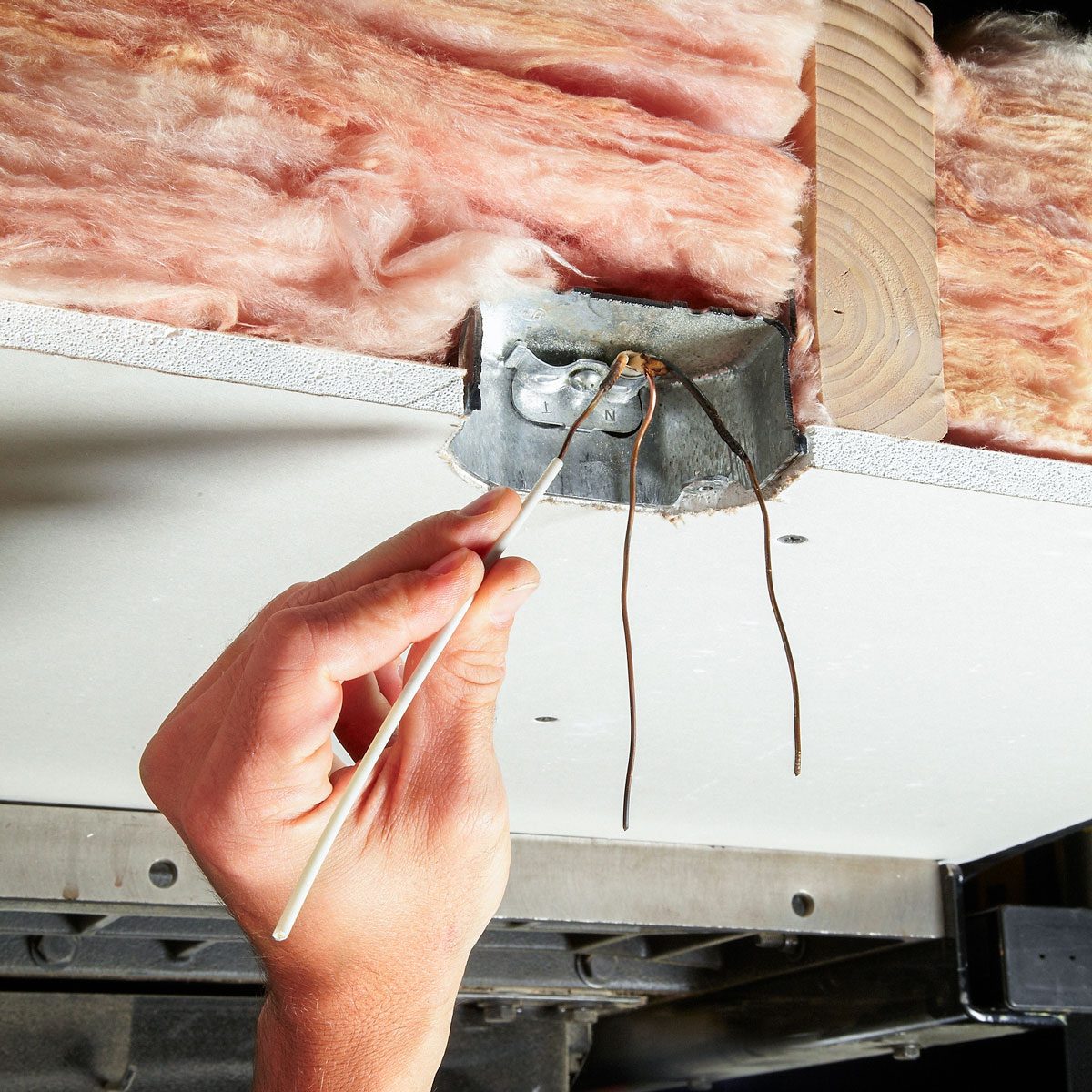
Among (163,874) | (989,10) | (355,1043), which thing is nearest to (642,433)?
(355,1043)

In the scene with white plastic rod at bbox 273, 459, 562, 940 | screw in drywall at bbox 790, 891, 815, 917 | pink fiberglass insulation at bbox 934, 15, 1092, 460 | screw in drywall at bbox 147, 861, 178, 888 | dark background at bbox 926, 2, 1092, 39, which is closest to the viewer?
white plastic rod at bbox 273, 459, 562, 940

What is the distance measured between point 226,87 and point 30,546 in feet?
1.16

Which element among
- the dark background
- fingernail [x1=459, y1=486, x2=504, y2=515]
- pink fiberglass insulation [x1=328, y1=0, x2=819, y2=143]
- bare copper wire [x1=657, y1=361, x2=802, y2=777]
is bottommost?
fingernail [x1=459, y1=486, x2=504, y2=515]

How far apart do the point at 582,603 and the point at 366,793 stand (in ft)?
0.91

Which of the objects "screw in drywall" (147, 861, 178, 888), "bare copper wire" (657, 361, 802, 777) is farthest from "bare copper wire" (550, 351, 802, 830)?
"screw in drywall" (147, 861, 178, 888)

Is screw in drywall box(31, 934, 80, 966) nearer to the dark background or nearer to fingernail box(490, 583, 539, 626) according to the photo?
fingernail box(490, 583, 539, 626)

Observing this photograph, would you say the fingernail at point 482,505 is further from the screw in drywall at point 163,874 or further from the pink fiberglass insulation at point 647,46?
the screw in drywall at point 163,874

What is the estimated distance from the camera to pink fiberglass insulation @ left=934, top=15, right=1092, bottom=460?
743mm

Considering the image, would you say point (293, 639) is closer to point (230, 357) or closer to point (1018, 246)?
point (230, 357)

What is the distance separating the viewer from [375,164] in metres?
0.62

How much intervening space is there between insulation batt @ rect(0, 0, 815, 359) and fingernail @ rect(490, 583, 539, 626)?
16 centimetres

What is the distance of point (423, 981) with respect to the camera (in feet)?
2.31

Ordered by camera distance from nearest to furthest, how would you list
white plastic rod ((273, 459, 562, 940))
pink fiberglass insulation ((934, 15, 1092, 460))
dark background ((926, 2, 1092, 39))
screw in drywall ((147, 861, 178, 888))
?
white plastic rod ((273, 459, 562, 940)), pink fiberglass insulation ((934, 15, 1092, 460)), dark background ((926, 2, 1092, 39)), screw in drywall ((147, 861, 178, 888))

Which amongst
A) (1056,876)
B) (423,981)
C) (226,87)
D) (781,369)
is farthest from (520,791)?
(1056,876)
